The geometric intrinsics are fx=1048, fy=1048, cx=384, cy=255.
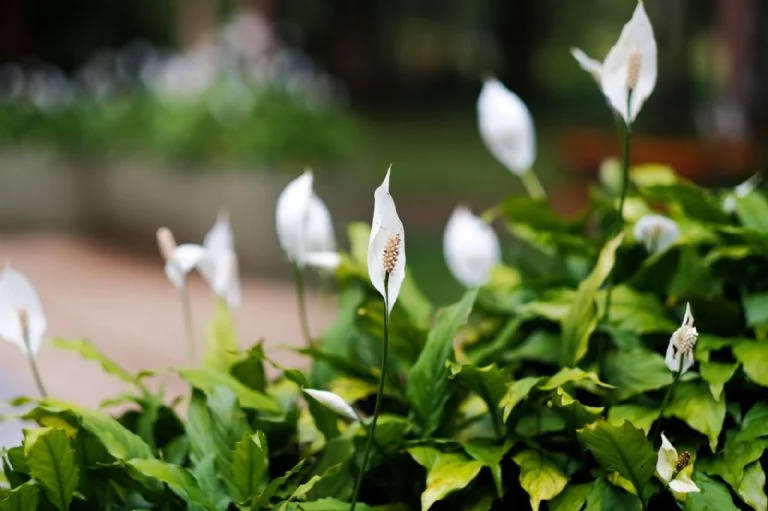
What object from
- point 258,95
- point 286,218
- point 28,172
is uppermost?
point 286,218

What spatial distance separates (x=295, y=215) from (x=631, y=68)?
557 millimetres

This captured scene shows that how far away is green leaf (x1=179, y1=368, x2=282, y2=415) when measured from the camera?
1485 mm

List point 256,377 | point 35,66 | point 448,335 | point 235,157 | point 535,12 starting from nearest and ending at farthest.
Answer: point 448,335 → point 256,377 → point 235,157 → point 35,66 → point 535,12

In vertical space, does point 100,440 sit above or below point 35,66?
above

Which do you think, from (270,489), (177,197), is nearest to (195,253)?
(270,489)

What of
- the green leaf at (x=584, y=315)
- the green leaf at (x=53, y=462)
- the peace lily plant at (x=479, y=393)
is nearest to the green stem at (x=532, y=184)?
the peace lily plant at (x=479, y=393)

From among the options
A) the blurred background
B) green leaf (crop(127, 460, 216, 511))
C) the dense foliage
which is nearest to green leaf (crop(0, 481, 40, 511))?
the dense foliage

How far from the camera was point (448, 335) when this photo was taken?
144 cm

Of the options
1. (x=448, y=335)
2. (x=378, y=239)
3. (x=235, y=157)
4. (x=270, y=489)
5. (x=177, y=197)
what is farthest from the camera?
(x=177, y=197)

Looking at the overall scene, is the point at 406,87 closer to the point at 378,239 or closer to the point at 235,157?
the point at 235,157

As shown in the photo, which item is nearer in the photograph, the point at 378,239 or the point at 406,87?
the point at 378,239

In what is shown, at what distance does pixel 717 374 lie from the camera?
1.40m

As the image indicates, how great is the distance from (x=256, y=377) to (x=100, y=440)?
0.32 m

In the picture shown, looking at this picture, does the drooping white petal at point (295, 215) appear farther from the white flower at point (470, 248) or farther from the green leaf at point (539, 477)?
the green leaf at point (539, 477)
